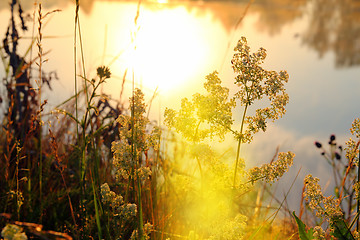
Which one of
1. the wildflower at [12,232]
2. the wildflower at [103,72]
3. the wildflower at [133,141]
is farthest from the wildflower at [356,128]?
the wildflower at [12,232]

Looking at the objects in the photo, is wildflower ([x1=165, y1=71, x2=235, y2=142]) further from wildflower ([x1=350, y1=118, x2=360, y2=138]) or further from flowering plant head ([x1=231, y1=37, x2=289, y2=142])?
wildflower ([x1=350, y1=118, x2=360, y2=138])

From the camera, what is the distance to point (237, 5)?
21.0m

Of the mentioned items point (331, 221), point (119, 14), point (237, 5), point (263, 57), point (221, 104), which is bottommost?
point (331, 221)

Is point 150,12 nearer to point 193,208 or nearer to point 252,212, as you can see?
point 252,212

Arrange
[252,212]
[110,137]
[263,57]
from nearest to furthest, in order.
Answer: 1. [263,57]
2. [110,137]
3. [252,212]

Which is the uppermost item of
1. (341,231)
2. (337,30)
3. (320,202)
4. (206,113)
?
(337,30)

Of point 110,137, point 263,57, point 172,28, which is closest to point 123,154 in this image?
point 263,57

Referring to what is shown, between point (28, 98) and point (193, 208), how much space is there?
215 cm

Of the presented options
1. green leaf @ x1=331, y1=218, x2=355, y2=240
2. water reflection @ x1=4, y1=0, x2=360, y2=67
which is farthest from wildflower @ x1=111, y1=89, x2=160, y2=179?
water reflection @ x1=4, y1=0, x2=360, y2=67

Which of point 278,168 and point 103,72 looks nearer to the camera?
point 278,168

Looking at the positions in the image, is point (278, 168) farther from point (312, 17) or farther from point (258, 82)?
point (312, 17)

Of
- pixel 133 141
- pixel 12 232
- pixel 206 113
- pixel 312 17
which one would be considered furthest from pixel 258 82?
pixel 312 17

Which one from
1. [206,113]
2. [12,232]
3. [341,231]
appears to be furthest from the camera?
[341,231]

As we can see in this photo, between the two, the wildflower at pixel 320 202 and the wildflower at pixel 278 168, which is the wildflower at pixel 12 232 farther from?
the wildflower at pixel 320 202
